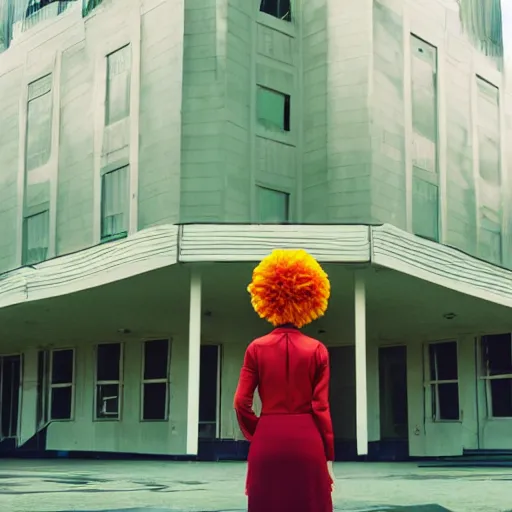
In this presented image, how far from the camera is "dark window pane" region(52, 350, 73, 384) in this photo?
23.0 meters

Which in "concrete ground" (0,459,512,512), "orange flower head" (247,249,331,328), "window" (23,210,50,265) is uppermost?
"window" (23,210,50,265)

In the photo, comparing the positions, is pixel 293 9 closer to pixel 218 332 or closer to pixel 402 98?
pixel 402 98

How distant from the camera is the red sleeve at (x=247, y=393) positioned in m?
4.04

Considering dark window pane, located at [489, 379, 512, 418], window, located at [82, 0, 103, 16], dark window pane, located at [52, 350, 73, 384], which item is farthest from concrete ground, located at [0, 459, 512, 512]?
window, located at [82, 0, 103, 16]

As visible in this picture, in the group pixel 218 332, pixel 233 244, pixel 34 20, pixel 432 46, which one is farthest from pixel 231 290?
pixel 34 20

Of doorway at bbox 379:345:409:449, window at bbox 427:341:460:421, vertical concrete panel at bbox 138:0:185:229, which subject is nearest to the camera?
vertical concrete panel at bbox 138:0:185:229

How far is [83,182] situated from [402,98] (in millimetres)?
7436

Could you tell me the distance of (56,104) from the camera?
2219 cm

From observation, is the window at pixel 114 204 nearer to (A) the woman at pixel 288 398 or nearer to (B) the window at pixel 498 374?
(B) the window at pixel 498 374

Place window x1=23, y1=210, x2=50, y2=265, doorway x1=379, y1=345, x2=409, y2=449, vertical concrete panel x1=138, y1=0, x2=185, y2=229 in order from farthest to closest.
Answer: window x1=23, y1=210, x2=50, y2=265, doorway x1=379, y1=345, x2=409, y2=449, vertical concrete panel x1=138, y1=0, x2=185, y2=229

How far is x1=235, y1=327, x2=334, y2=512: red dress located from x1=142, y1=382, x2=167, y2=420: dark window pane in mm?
16732

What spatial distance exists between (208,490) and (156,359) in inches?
409

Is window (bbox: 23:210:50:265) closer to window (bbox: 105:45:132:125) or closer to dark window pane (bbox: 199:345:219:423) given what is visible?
window (bbox: 105:45:132:125)

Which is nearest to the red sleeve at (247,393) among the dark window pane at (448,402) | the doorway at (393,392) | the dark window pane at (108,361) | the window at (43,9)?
the dark window pane at (448,402)
